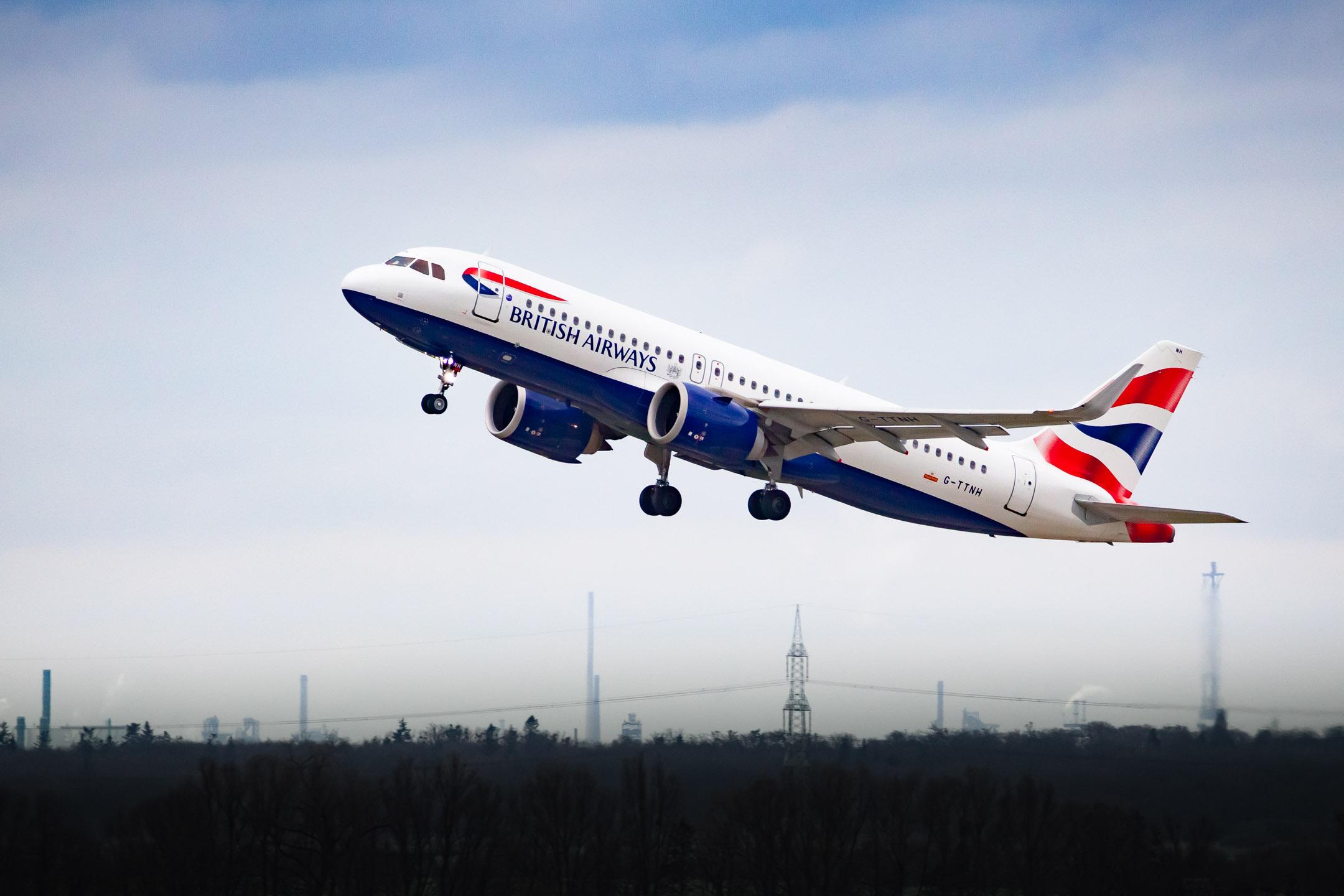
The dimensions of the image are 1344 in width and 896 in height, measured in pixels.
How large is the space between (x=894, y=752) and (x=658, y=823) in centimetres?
682

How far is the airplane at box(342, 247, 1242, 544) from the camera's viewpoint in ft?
117

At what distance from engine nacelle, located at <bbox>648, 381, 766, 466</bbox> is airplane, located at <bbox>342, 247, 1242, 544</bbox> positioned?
0.15 ft

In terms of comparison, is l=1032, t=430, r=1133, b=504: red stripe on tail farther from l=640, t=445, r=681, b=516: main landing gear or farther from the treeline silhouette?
l=640, t=445, r=681, b=516: main landing gear

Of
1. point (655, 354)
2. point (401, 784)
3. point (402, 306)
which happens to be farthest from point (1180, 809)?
point (402, 306)

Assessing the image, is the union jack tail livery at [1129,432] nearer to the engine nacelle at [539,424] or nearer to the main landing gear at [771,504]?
the main landing gear at [771,504]

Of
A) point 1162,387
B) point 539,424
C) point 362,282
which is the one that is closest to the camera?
point 362,282

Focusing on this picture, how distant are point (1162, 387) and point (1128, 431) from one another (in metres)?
2.15

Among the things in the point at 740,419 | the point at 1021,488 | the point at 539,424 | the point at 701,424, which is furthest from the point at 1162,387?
the point at 539,424

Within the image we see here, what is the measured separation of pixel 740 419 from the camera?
36938 millimetres

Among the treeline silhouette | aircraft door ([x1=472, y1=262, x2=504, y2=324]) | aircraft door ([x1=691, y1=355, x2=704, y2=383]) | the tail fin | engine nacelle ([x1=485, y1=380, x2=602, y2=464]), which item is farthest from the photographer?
the tail fin

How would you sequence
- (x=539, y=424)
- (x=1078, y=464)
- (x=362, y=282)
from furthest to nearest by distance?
1. (x=1078, y=464)
2. (x=539, y=424)
3. (x=362, y=282)

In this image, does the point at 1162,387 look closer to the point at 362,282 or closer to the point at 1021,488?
the point at 1021,488

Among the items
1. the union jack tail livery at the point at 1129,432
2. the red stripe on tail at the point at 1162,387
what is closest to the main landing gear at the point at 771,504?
the union jack tail livery at the point at 1129,432

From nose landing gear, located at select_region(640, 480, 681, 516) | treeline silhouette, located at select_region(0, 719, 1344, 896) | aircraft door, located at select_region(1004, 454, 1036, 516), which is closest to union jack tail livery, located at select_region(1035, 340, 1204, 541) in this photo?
aircraft door, located at select_region(1004, 454, 1036, 516)
